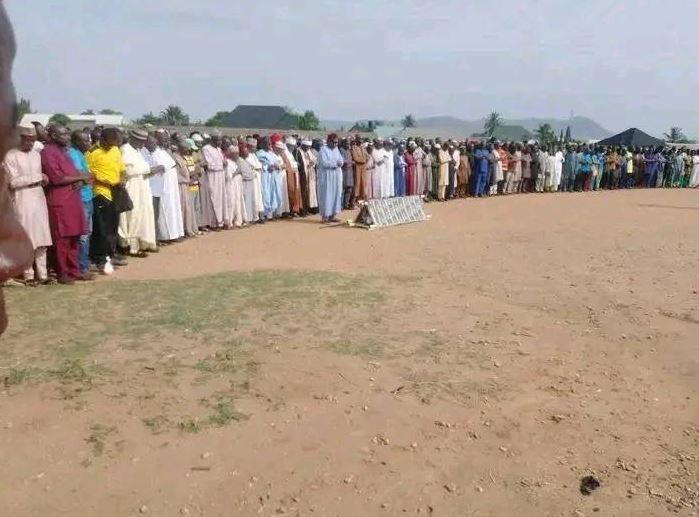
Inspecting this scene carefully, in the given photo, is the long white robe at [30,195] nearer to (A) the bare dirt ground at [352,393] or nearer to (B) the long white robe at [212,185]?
(A) the bare dirt ground at [352,393]

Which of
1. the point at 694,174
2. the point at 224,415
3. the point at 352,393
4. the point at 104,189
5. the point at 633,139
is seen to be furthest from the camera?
the point at 633,139

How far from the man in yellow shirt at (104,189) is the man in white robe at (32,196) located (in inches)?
30.2

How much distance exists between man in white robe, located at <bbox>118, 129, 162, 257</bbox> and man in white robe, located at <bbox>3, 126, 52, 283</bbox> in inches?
66.8

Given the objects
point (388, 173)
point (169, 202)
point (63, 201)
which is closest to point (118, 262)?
point (63, 201)

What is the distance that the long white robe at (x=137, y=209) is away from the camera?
28.0ft

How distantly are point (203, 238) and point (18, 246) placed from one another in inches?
377

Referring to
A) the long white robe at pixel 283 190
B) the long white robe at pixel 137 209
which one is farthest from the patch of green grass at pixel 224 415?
the long white robe at pixel 283 190

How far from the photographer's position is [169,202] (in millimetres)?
9805

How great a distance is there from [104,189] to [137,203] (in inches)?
45.9

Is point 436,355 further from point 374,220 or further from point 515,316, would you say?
point 374,220

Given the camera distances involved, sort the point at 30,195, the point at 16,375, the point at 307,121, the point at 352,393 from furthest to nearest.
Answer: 1. the point at 307,121
2. the point at 30,195
3. the point at 16,375
4. the point at 352,393

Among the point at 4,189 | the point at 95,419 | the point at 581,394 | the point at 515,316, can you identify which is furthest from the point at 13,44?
the point at 515,316

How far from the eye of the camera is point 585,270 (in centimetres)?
812

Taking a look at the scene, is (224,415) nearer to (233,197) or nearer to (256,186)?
(233,197)
